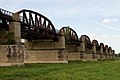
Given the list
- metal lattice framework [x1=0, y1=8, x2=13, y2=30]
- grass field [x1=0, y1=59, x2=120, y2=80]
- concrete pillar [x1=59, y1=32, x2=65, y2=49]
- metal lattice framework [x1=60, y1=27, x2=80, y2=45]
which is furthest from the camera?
metal lattice framework [x1=60, y1=27, x2=80, y2=45]

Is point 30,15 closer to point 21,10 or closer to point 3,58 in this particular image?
point 21,10

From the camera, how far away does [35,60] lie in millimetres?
93375

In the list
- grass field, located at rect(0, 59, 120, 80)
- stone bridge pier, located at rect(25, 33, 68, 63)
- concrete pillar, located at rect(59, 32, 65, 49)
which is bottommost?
grass field, located at rect(0, 59, 120, 80)

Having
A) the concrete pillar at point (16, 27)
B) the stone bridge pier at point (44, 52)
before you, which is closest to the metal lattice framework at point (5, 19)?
the concrete pillar at point (16, 27)

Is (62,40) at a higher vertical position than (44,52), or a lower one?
higher

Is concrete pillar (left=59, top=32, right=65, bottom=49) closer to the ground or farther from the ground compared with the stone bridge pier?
farther from the ground

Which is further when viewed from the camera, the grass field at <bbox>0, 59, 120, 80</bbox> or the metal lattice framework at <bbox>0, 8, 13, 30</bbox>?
the metal lattice framework at <bbox>0, 8, 13, 30</bbox>

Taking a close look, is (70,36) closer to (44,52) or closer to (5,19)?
(44,52)

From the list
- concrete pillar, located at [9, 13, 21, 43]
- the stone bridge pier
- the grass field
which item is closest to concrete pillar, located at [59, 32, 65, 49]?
the stone bridge pier

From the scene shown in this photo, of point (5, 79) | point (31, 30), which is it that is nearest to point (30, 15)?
point (31, 30)

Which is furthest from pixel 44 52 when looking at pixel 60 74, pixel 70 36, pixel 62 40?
pixel 60 74

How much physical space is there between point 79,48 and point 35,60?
3507 centimetres

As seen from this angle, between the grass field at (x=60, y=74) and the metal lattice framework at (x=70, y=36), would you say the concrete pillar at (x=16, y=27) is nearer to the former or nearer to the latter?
the grass field at (x=60, y=74)

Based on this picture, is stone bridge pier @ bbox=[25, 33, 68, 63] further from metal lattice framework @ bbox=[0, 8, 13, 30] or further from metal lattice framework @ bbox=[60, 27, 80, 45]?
metal lattice framework @ bbox=[0, 8, 13, 30]
